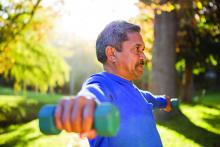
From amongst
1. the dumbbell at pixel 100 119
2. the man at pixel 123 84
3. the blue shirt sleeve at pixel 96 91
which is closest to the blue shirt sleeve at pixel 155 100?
the man at pixel 123 84

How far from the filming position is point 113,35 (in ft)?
10.2

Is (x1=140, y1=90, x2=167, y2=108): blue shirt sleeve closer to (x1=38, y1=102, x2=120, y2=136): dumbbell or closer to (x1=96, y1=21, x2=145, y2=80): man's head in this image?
(x1=96, y1=21, x2=145, y2=80): man's head

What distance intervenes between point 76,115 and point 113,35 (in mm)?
1474

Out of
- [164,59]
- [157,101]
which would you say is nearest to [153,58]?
[164,59]

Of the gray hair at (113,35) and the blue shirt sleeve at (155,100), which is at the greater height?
the gray hair at (113,35)

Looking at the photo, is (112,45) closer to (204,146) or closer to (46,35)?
(204,146)

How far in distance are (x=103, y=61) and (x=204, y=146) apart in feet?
18.4

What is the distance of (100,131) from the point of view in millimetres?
1708

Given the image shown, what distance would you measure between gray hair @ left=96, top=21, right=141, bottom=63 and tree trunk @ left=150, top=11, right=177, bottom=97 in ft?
28.8

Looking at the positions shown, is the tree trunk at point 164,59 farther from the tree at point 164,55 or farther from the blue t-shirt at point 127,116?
the blue t-shirt at point 127,116

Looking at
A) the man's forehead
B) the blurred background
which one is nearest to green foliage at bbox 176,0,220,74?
the blurred background

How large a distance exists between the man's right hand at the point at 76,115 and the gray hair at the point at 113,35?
137 centimetres

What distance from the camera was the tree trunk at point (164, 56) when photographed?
12.0 metres

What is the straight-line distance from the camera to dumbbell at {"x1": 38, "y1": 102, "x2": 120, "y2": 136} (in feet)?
5.51
